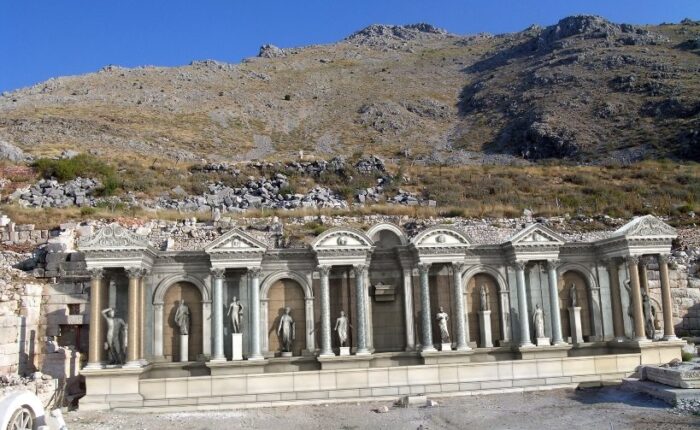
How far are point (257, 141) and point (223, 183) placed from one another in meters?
29.4

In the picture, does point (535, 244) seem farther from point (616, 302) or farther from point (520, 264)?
point (616, 302)

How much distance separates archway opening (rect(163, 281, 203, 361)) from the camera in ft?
68.4

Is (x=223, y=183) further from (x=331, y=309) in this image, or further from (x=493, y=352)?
(x=493, y=352)

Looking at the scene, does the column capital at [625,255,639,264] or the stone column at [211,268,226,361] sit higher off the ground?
the column capital at [625,255,639,264]

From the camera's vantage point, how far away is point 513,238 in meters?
21.8

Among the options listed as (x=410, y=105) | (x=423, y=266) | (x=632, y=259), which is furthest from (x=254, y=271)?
(x=410, y=105)

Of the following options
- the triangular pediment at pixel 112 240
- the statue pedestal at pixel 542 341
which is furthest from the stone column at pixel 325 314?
the statue pedestal at pixel 542 341

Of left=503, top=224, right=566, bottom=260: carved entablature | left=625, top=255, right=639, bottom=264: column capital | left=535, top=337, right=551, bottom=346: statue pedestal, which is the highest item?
left=503, top=224, right=566, bottom=260: carved entablature

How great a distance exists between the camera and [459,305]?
2136 centimetres

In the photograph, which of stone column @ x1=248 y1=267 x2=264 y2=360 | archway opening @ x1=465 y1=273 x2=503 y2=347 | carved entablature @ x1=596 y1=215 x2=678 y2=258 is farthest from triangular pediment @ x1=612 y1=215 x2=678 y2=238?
stone column @ x1=248 y1=267 x2=264 y2=360

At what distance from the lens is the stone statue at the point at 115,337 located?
19.2 m

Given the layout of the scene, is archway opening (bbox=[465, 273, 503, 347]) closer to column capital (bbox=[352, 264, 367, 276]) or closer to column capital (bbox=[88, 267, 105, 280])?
column capital (bbox=[352, 264, 367, 276])

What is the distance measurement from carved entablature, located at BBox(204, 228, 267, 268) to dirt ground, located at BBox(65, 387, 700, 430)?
5.12 m

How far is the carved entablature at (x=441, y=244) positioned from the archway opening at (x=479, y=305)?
1.76 meters
